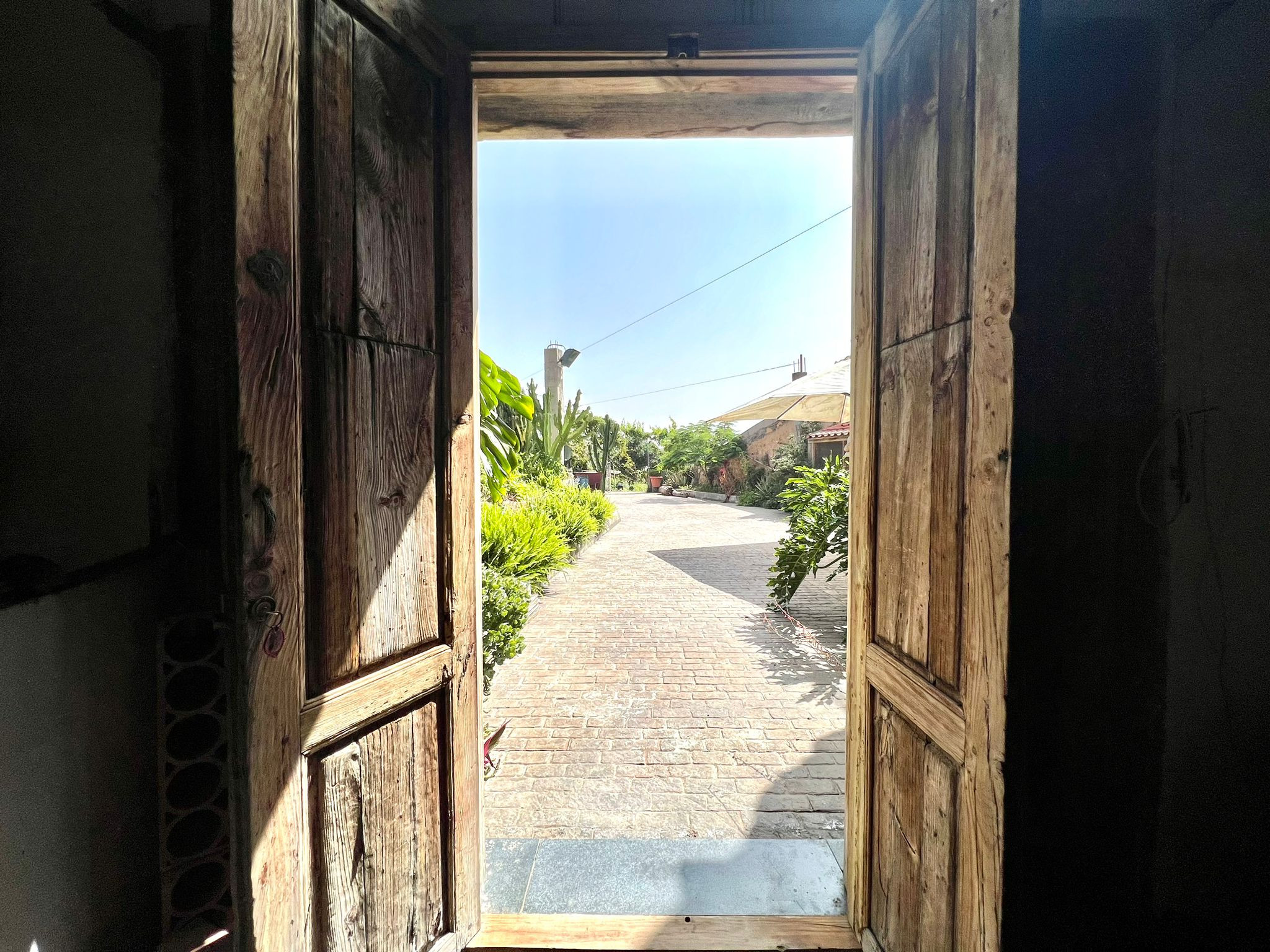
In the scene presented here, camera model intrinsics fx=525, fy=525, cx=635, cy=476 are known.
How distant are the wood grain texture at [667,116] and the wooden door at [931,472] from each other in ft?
1.50

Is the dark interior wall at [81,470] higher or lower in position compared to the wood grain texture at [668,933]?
higher

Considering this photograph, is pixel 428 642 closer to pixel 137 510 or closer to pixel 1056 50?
pixel 137 510

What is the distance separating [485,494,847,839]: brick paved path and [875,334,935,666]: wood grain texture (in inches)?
Result: 55.0

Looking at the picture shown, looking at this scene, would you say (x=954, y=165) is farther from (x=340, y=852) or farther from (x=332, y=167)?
(x=340, y=852)

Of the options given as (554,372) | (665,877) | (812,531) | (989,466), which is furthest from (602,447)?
(989,466)

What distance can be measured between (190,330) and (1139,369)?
238 cm

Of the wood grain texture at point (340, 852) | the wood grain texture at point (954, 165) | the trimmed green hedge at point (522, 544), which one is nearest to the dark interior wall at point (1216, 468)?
the wood grain texture at point (954, 165)

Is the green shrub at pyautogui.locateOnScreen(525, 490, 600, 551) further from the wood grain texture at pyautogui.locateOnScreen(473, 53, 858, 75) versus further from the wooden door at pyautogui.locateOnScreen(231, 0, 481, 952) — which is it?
the wood grain texture at pyautogui.locateOnScreen(473, 53, 858, 75)

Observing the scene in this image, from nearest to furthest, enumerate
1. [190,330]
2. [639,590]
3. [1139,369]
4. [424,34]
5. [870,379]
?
1. [1139,369]
2. [190,330]
3. [424,34]
4. [870,379]
5. [639,590]

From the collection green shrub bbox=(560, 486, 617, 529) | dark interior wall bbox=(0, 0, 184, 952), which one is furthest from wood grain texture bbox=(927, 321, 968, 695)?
green shrub bbox=(560, 486, 617, 529)

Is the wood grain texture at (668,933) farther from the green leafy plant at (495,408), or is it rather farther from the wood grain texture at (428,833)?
the green leafy plant at (495,408)

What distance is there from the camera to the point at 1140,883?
1.36m

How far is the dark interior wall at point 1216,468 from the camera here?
1329mm

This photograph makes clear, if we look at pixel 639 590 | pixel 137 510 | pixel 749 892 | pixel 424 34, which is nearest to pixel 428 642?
pixel 137 510
